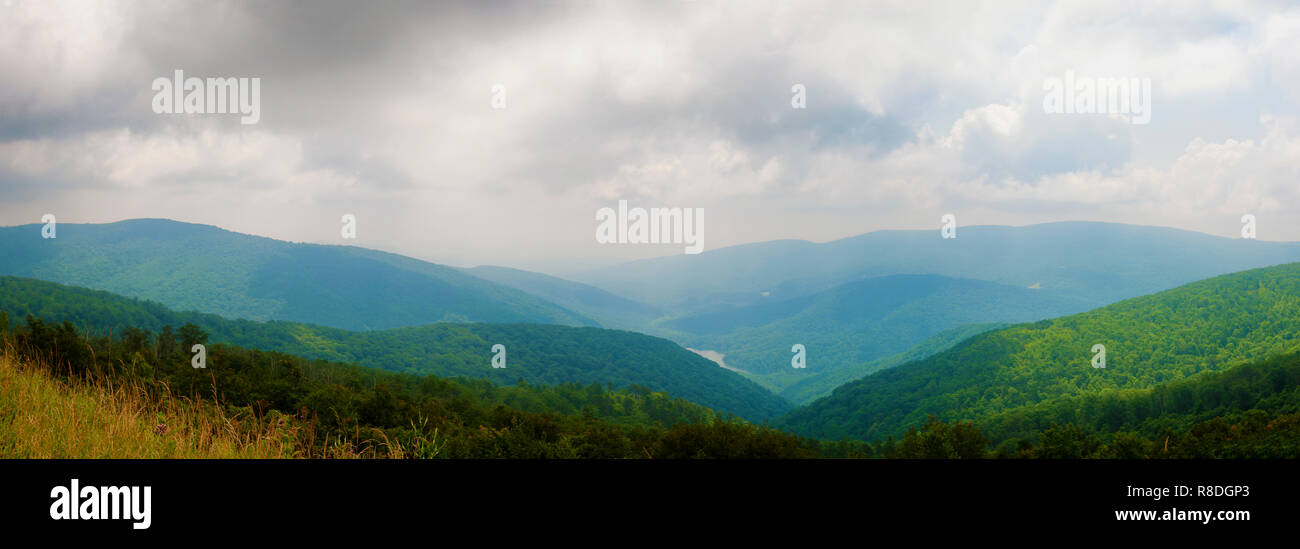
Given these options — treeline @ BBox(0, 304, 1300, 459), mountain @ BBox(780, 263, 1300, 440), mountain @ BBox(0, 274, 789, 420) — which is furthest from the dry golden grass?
mountain @ BBox(0, 274, 789, 420)

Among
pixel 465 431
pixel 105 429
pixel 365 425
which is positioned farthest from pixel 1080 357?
pixel 105 429

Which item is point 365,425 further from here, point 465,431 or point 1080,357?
point 1080,357

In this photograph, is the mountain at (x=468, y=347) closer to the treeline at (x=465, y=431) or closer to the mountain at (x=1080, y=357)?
the mountain at (x=1080, y=357)

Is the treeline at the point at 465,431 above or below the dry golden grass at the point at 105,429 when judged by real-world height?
below

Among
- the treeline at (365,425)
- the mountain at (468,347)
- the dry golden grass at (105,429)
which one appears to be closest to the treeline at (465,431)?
the treeline at (365,425)
